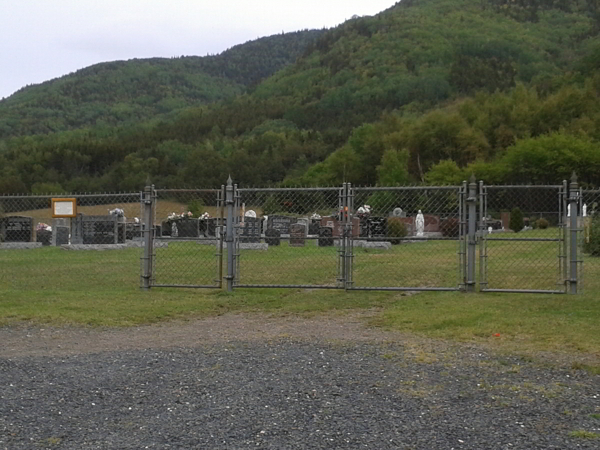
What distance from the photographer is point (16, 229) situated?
29.1 m

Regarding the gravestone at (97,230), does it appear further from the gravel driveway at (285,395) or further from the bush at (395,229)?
the gravel driveway at (285,395)

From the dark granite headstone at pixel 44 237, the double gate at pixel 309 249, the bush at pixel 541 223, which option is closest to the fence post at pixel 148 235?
the double gate at pixel 309 249

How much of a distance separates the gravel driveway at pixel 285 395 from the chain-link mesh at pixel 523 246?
10.9ft

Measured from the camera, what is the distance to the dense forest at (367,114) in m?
70.6

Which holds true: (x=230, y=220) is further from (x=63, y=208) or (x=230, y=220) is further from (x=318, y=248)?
(x=318, y=248)

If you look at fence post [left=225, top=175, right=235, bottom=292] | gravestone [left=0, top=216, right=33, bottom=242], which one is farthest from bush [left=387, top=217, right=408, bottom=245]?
fence post [left=225, top=175, right=235, bottom=292]

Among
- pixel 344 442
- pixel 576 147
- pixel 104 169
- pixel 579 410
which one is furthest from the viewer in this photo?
pixel 104 169

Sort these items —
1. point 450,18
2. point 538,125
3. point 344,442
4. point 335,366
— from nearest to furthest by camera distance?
point 344,442 → point 335,366 → point 538,125 → point 450,18

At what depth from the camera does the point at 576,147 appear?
56.4 meters

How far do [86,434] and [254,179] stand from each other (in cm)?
8642

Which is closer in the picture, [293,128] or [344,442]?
[344,442]

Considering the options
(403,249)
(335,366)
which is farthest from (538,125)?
(335,366)

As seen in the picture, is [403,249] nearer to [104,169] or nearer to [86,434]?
[86,434]

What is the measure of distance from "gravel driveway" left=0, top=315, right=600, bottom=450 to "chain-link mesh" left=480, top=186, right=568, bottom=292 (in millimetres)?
3320
